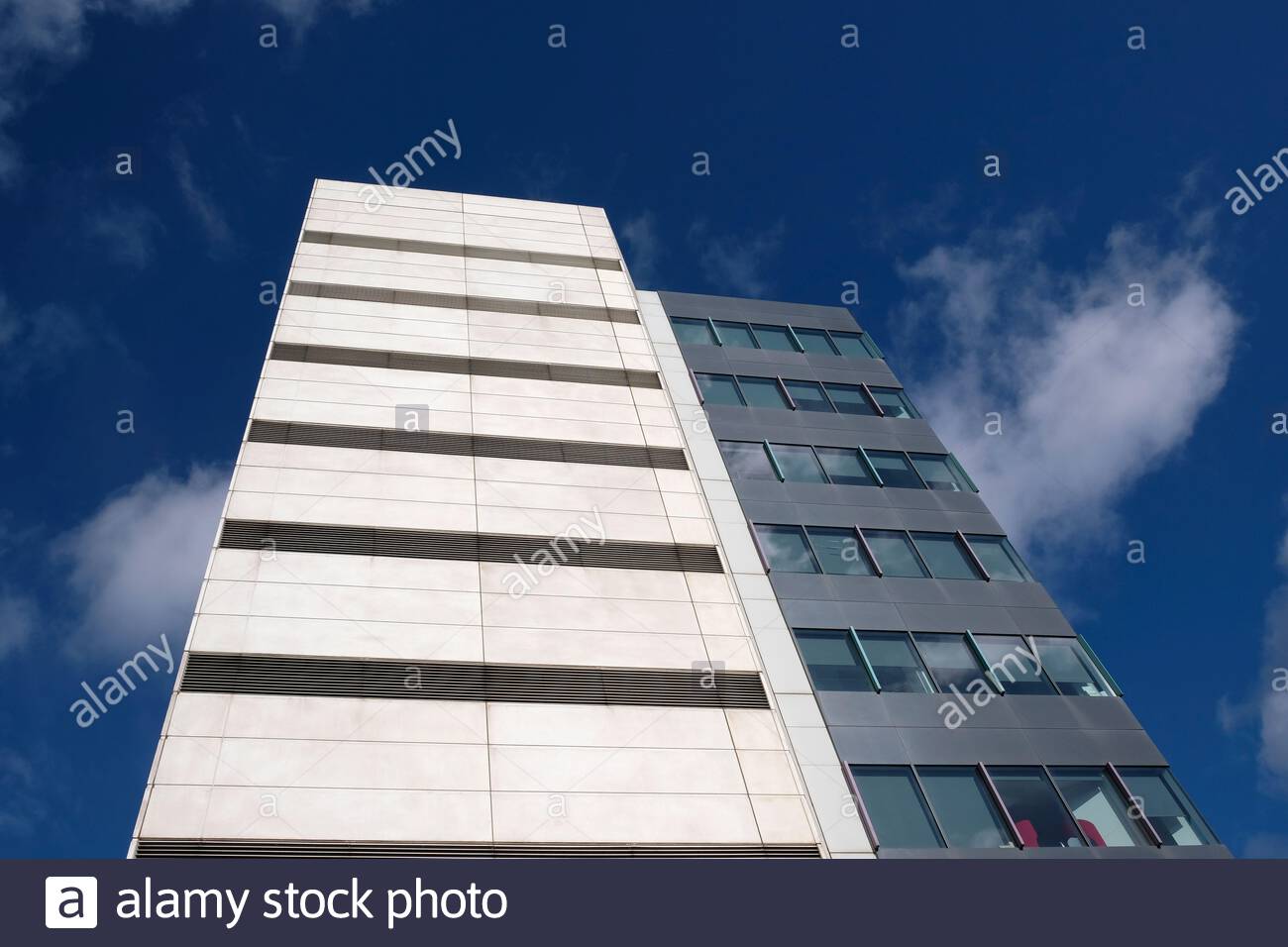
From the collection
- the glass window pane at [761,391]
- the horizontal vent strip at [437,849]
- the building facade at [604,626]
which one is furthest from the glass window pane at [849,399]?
the horizontal vent strip at [437,849]

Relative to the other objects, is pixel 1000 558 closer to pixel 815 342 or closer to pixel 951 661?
pixel 951 661

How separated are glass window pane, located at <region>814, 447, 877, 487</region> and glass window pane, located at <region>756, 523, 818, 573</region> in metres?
3.19

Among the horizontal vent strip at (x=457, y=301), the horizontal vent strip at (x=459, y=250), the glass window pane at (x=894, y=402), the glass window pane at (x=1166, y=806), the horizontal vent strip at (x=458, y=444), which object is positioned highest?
the horizontal vent strip at (x=459, y=250)

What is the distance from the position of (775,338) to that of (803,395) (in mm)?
3892

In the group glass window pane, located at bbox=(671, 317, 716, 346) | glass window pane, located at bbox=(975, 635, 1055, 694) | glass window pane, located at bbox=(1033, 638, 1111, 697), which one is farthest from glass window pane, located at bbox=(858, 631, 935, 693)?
glass window pane, located at bbox=(671, 317, 716, 346)

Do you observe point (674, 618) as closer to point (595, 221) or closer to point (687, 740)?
point (687, 740)

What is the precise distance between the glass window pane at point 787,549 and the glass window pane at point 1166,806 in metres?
8.66

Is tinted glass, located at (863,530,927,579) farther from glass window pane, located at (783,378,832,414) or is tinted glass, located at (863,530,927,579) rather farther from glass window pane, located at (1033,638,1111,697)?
glass window pane, located at (783,378,832,414)

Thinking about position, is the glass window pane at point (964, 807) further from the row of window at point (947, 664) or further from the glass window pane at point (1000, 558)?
the glass window pane at point (1000, 558)

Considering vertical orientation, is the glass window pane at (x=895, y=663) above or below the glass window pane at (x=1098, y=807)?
above

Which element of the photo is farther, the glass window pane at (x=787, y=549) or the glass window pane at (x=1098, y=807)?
the glass window pane at (x=787, y=549)

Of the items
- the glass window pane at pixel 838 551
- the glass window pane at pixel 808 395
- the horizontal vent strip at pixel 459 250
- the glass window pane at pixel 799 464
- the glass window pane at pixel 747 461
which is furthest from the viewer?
the horizontal vent strip at pixel 459 250

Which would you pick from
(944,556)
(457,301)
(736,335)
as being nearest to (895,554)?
(944,556)

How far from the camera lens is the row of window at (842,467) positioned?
27609 mm
